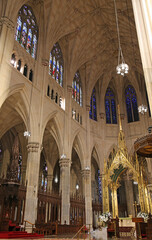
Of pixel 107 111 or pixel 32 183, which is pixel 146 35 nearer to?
pixel 32 183

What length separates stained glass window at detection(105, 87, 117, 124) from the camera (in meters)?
30.7

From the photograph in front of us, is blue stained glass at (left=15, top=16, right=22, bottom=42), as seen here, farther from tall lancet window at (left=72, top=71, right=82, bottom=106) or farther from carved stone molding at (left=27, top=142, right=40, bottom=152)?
tall lancet window at (left=72, top=71, right=82, bottom=106)

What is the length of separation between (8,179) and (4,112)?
8266mm

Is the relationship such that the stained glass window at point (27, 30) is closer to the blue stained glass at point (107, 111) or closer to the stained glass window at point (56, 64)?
the stained glass window at point (56, 64)

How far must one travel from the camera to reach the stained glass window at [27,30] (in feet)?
61.8

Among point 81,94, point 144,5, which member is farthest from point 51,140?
point 144,5

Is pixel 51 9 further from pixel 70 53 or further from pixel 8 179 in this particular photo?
pixel 8 179

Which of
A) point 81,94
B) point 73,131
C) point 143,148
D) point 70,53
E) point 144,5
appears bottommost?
point 143,148

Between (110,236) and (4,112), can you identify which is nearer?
(110,236)

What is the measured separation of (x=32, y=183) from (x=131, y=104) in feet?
65.5

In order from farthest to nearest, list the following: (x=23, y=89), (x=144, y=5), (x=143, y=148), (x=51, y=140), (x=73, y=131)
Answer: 1. (x=51, y=140)
2. (x=73, y=131)
3. (x=23, y=89)
4. (x=143, y=148)
5. (x=144, y=5)

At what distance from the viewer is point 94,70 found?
29.1 metres

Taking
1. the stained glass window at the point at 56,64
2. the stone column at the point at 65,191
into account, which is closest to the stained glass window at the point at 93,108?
the stained glass window at the point at 56,64

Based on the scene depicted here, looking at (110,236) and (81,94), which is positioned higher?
(81,94)
